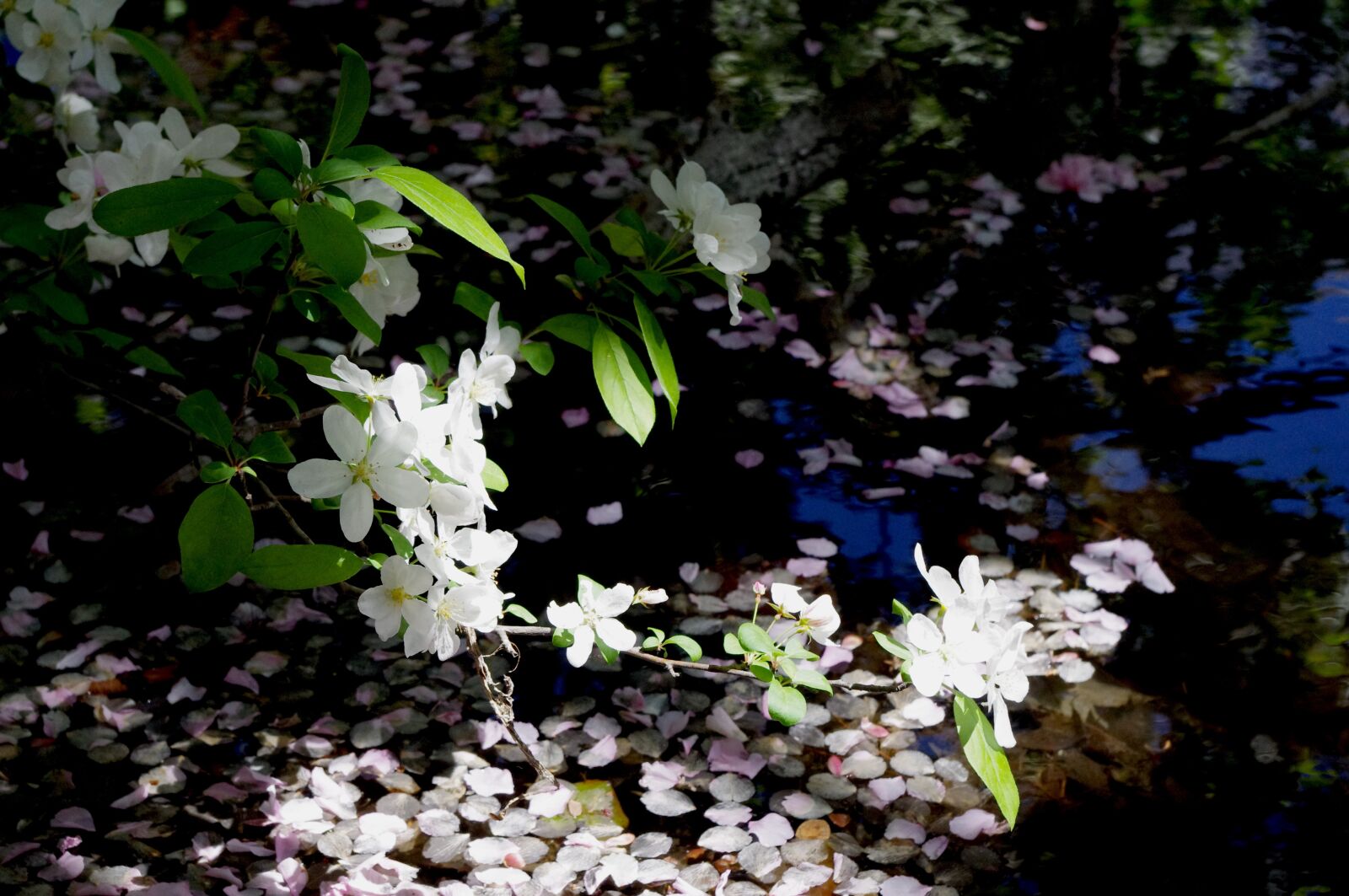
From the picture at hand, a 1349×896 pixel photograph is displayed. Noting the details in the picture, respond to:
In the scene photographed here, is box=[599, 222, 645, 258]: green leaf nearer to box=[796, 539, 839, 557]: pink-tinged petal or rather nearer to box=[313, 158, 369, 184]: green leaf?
box=[313, 158, 369, 184]: green leaf

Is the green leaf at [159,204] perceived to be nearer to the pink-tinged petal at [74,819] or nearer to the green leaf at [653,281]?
the green leaf at [653,281]

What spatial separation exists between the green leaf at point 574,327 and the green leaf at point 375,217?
0.21 meters

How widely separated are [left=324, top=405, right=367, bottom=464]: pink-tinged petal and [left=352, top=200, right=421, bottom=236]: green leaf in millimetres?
217

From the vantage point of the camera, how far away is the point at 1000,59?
4875 mm

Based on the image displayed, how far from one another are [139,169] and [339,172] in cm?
41

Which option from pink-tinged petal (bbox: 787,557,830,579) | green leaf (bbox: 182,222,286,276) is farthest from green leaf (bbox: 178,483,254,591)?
pink-tinged petal (bbox: 787,557,830,579)

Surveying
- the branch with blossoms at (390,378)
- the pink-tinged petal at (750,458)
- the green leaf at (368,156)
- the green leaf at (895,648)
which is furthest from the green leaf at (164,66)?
the pink-tinged petal at (750,458)

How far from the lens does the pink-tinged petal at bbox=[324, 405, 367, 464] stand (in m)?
1.10

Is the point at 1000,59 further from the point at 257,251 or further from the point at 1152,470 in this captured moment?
the point at 257,251

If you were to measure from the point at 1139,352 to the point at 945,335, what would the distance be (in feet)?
1.79

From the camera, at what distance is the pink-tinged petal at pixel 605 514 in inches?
105

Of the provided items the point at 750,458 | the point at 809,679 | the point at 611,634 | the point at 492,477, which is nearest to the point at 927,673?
the point at 809,679

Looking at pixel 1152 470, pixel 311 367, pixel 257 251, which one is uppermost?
pixel 257 251

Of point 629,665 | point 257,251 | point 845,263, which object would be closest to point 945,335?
point 845,263
